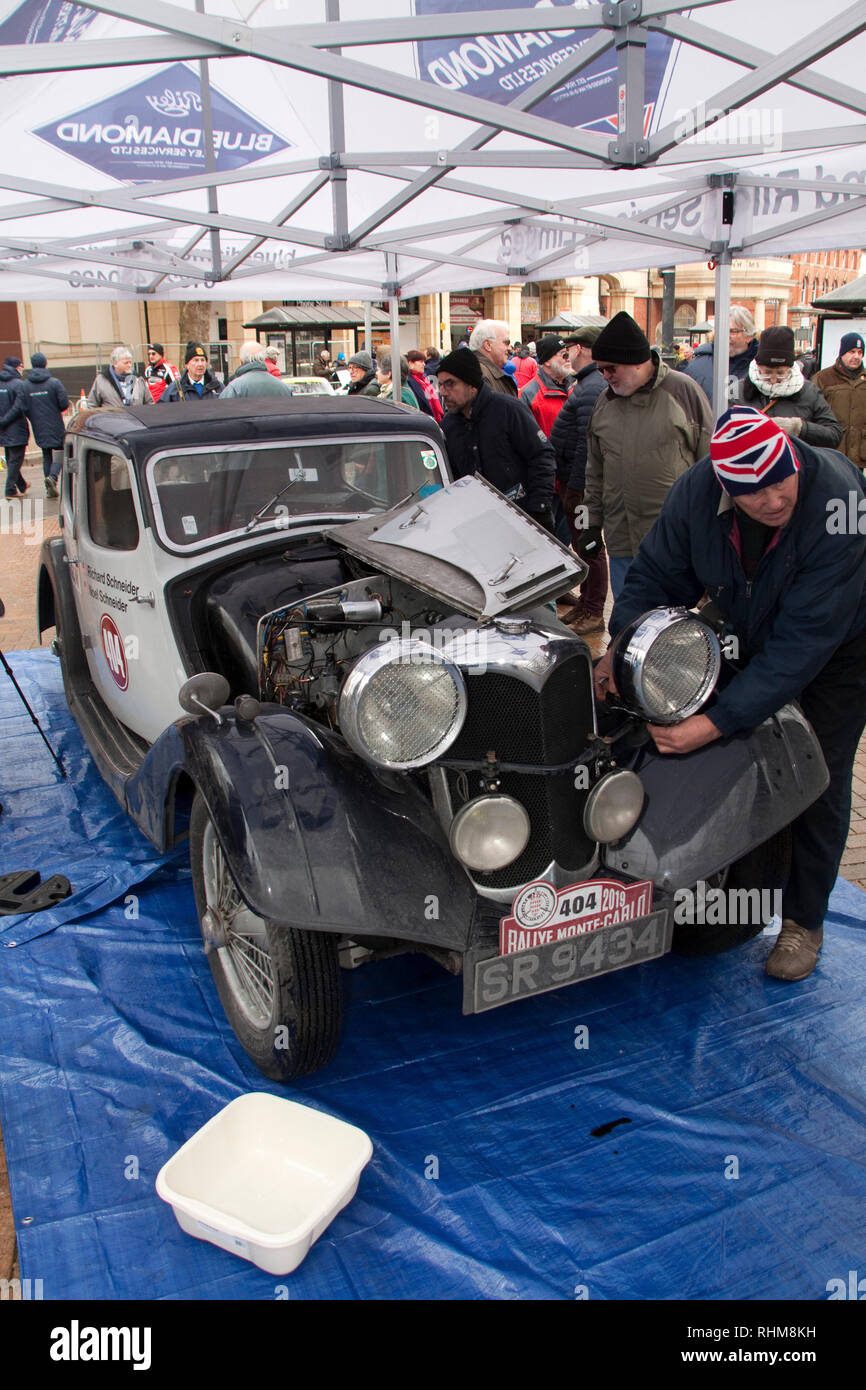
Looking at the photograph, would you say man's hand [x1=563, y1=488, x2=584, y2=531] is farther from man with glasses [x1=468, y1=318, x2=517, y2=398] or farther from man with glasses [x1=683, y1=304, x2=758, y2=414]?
man with glasses [x1=683, y1=304, x2=758, y2=414]

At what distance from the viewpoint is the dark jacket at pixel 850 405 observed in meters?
7.38

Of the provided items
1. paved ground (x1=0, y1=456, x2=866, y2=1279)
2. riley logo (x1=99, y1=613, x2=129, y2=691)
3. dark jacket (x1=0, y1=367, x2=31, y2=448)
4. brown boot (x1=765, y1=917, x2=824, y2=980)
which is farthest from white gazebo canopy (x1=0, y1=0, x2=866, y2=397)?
dark jacket (x1=0, y1=367, x2=31, y2=448)

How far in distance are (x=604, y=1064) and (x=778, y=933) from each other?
86 cm

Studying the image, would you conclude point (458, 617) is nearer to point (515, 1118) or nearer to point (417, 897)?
point (417, 897)

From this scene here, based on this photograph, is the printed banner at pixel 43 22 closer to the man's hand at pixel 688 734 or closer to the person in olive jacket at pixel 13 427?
the man's hand at pixel 688 734

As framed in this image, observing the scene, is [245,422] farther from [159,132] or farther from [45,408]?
[45,408]

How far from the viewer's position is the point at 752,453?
2410mm

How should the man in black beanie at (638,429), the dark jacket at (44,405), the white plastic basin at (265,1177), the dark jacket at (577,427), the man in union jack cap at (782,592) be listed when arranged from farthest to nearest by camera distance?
1. the dark jacket at (44,405)
2. the dark jacket at (577,427)
3. the man in black beanie at (638,429)
4. the man in union jack cap at (782,592)
5. the white plastic basin at (265,1177)

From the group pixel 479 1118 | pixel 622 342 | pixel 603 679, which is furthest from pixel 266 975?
pixel 622 342

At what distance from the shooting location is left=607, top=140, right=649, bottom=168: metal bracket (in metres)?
4.15

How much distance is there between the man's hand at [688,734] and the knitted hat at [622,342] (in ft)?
7.48

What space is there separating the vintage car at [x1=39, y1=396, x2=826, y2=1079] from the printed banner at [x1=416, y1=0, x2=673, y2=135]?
9.62ft

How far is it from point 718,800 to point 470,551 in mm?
926

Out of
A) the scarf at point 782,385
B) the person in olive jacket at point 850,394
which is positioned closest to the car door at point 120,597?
the scarf at point 782,385
